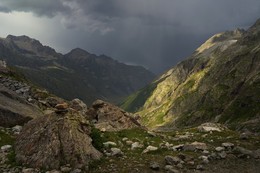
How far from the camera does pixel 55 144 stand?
28234mm

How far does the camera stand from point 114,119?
209 ft

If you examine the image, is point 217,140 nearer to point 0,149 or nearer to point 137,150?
point 137,150

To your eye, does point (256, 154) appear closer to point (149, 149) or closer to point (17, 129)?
point (149, 149)

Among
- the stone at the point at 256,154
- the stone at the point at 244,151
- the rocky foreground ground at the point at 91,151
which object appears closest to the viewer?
the rocky foreground ground at the point at 91,151

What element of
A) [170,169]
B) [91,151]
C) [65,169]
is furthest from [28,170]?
[170,169]

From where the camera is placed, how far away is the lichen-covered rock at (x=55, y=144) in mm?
27328

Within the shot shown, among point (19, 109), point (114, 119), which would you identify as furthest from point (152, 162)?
point (114, 119)

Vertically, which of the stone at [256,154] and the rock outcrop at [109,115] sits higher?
the rock outcrop at [109,115]

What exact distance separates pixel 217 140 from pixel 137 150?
461 inches

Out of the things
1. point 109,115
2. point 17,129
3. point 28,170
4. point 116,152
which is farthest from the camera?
point 109,115

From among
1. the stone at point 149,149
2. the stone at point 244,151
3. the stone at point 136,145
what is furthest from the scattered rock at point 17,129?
the stone at point 244,151

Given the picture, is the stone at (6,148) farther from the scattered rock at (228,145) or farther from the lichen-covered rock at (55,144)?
the scattered rock at (228,145)

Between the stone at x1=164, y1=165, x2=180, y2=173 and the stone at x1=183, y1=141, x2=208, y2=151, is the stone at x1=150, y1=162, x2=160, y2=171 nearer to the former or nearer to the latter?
the stone at x1=164, y1=165, x2=180, y2=173

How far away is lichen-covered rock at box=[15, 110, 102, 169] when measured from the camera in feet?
89.7
